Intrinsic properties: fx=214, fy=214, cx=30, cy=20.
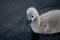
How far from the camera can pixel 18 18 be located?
2938 millimetres

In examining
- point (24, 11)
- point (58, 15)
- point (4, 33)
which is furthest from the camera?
point (24, 11)

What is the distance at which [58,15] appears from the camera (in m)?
2.55

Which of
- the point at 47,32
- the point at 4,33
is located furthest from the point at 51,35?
the point at 4,33

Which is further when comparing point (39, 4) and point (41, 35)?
point (39, 4)

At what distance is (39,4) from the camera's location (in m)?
3.23

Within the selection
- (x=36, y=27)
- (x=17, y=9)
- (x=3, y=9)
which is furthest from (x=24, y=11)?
(x=36, y=27)

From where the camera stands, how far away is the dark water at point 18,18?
8.68 ft

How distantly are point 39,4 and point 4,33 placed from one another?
80 cm

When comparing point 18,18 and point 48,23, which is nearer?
point 48,23

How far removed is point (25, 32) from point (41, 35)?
0.21 metres

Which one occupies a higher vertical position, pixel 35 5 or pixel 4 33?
pixel 35 5

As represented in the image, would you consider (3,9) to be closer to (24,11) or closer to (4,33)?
(24,11)

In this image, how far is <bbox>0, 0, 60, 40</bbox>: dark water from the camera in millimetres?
2645

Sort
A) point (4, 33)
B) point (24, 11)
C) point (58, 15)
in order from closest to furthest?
point (58, 15)
point (4, 33)
point (24, 11)
